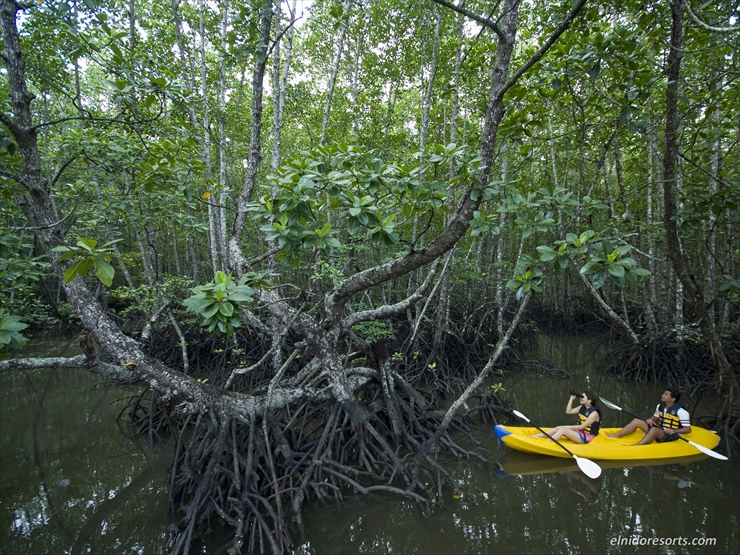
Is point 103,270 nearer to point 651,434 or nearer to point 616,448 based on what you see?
point 616,448

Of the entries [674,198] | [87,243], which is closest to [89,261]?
[87,243]

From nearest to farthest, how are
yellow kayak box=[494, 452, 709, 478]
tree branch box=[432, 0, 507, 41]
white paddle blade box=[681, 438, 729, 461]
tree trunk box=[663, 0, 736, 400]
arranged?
tree branch box=[432, 0, 507, 41]
tree trunk box=[663, 0, 736, 400]
white paddle blade box=[681, 438, 729, 461]
yellow kayak box=[494, 452, 709, 478]

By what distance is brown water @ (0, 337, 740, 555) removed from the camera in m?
3.08

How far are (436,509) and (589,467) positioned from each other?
157 centimetres

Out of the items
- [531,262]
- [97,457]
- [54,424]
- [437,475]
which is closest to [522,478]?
[437,475]

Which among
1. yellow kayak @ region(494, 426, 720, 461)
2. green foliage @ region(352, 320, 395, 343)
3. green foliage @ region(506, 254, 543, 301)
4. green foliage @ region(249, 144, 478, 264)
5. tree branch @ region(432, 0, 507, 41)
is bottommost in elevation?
yellow kayak @ region(494, 426, 720, 461)

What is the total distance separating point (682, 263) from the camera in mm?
3787

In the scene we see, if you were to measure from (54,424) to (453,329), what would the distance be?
6.12 metres

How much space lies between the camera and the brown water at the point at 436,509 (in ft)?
10.1

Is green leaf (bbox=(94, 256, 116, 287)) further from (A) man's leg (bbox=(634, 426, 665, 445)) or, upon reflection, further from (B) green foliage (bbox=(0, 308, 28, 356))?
(A) man's leg (bbox=(634, 426, 665, 445))

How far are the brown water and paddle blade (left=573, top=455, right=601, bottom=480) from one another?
0.15m

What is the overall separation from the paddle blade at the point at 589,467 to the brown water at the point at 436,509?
0.51ft

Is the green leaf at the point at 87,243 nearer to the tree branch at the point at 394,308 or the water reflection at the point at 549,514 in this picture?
the tree branch at the point at 394,308

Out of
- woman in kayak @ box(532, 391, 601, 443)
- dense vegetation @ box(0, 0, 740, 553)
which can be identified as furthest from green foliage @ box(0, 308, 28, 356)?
woman in kayak @ box(532, 391, 601, 443)
